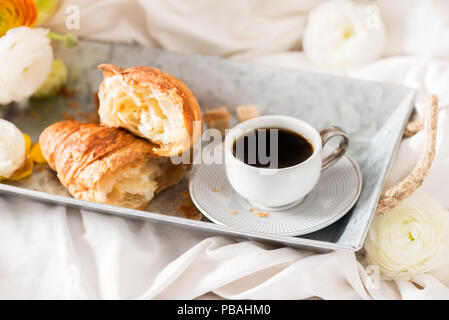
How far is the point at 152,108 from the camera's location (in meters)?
1.17

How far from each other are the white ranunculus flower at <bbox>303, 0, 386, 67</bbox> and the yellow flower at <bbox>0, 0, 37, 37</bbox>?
83 centimetres

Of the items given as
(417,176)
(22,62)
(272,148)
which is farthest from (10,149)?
(417,176)

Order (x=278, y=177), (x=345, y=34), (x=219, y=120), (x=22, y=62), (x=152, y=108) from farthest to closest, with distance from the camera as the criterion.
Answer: (x=345, y=34) → (x=219, y=120) → (x=22, y=62) → (x=152, y=108) → (x=278, y=177)

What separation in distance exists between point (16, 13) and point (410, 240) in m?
1.13

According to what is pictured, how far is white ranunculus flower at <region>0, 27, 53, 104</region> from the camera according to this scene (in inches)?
50.5

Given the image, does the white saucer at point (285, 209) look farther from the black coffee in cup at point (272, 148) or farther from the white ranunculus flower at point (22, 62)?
the white ranunculus flower at point (22, 62)

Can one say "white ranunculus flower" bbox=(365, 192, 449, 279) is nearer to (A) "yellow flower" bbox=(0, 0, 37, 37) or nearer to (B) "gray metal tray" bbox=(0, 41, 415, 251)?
(B) "gray metal tray" bbox=(0, 41, 415, 251)

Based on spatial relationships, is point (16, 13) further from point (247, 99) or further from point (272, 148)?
point (272, 148)

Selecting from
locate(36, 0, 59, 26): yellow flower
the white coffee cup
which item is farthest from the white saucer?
locate(36, 0, 59, 26): yellow flower

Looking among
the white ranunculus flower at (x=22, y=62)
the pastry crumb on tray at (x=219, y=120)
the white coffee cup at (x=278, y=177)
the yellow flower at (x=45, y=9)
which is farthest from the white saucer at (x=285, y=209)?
the yellow flower at (x=45, y=9)

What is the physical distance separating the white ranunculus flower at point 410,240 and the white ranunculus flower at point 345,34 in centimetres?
62

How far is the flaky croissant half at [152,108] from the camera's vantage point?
1.13 metres

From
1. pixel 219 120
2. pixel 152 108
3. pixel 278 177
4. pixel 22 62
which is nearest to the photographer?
pixel 278 177
